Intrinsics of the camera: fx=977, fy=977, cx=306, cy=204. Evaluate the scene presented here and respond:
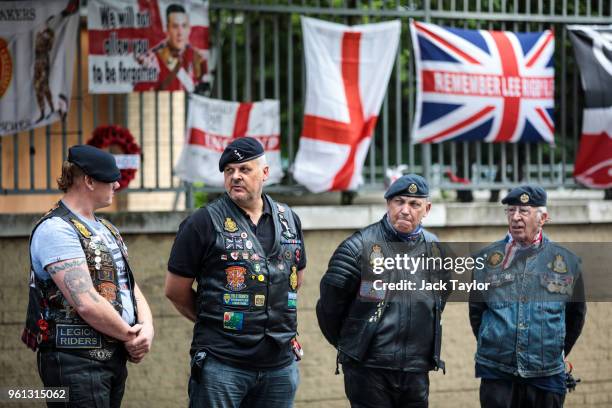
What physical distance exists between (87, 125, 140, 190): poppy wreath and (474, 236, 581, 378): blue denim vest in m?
Answer: 3.01

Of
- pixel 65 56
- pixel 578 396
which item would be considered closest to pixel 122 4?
pixel 65 56

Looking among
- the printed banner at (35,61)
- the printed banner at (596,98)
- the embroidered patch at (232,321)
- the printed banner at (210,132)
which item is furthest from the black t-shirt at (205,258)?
the printed banner at (596,98)

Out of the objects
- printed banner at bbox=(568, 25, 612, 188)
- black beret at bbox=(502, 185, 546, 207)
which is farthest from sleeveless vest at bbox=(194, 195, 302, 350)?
printed banner at bbox=(568, 25, 612, 188)

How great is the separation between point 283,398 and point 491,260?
1.71 m

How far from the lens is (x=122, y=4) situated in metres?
7.74

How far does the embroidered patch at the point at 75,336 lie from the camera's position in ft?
15.7

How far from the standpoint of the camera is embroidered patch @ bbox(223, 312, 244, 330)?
5.11 meters

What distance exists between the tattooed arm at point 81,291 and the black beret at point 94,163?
0.46 m

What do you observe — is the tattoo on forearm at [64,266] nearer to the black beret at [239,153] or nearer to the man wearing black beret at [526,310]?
the black beret at [239,153]

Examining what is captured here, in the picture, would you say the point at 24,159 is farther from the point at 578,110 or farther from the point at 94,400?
the point at 578,110

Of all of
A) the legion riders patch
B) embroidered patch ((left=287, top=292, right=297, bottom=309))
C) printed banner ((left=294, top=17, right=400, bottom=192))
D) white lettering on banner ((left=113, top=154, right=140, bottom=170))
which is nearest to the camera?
the legion riders patch

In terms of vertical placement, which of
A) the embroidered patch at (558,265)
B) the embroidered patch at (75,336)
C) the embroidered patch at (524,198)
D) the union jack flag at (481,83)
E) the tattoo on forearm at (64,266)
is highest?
the union jack flag at (481,83)

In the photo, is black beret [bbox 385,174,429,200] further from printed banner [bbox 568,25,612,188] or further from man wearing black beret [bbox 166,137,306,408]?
Result: printed banner [bbox 568,25,612,188]

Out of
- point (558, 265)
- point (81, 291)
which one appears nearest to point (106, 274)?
point (81, 291)
